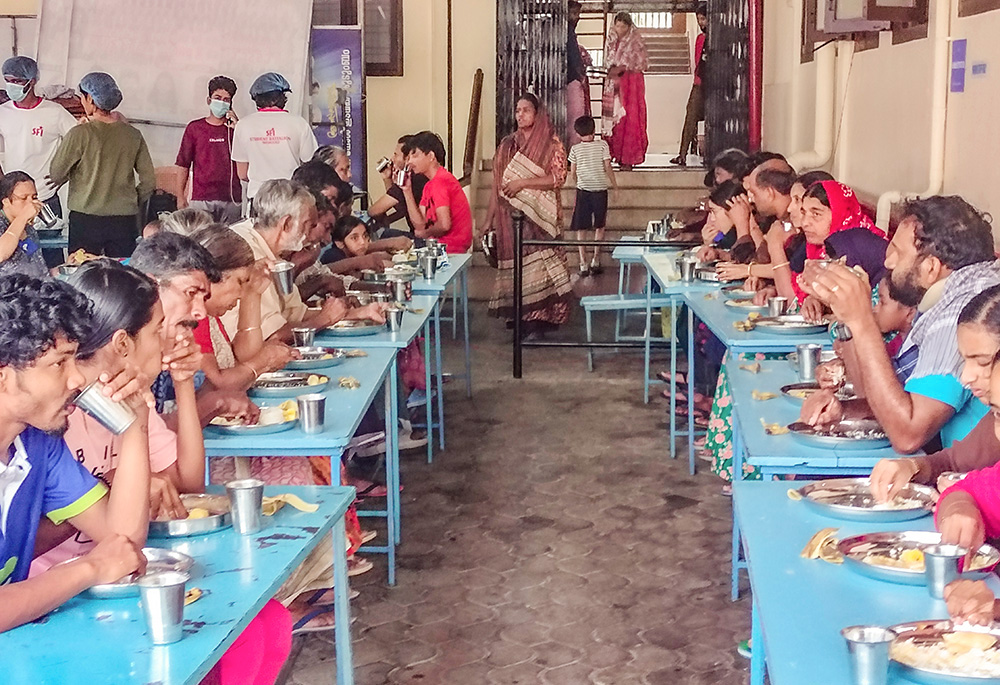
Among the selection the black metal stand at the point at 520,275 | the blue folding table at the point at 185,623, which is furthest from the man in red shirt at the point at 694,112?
the blue folding table at the point at 185,623

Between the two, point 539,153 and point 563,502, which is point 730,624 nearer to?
point 563,502

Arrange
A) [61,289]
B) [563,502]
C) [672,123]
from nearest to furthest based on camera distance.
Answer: [61,289] → [563,502] → [672,123]

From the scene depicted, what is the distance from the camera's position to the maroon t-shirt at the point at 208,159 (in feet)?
26.8

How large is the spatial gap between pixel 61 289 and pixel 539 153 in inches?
253

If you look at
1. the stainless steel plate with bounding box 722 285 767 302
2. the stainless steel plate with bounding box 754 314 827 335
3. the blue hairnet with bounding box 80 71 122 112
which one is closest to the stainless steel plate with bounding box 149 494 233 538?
the stainless steel plate with bounding box 754 314 827 335

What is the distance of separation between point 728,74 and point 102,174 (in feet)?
18.2

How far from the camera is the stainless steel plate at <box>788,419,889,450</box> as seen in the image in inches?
110

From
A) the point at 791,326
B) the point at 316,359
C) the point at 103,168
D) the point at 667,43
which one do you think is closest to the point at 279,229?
the point at 316,359

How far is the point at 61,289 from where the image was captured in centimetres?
196

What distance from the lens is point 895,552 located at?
2.09 meters

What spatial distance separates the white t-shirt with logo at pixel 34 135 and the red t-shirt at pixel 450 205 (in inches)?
90.6

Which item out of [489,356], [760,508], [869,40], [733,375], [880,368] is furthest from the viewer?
[489,356]

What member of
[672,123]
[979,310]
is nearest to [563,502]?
[979,310]

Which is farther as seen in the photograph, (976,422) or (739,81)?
(739,81)
